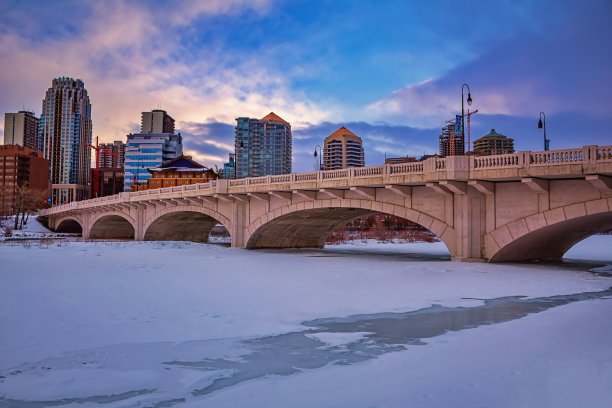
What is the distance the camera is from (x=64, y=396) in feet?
20.4

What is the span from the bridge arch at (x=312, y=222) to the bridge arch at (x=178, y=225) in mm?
8867

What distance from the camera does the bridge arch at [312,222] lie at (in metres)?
28.4

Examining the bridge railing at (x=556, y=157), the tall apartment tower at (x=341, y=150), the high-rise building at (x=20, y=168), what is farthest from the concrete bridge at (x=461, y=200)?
the high-rise building at (x=20, y=168)

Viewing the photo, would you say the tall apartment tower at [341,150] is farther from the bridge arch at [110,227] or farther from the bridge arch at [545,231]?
the bridge arch at [545,231]

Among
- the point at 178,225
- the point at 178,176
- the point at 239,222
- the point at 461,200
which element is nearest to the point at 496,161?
the point at 461,200

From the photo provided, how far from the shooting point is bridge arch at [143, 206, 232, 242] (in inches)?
2127

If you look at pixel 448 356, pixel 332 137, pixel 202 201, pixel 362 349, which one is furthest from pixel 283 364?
pixel 332 137

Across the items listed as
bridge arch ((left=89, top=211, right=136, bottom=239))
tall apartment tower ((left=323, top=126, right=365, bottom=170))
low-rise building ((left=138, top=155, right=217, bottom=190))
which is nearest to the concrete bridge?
bridge arch ((left=89, top=211, right=136, bottom=239))

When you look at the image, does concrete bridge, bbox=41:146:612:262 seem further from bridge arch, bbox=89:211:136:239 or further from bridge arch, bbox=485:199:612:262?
bridge arch, bbox=89:211:136:239

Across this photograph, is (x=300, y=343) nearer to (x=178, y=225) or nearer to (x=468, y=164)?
(x=468, y=164)

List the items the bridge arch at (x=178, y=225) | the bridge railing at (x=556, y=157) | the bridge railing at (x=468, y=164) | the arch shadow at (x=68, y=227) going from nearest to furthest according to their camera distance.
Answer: the bridge railing at (x=468, y=164)
the bridge railing at (x=556, y=157)
the bridge arch at (x=178, y=225)
the arch shadow at (x=68, y=227)

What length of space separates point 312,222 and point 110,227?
47699 millimetres

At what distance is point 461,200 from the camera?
85.0 ft

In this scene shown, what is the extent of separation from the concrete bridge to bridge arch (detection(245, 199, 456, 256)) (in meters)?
0.07
